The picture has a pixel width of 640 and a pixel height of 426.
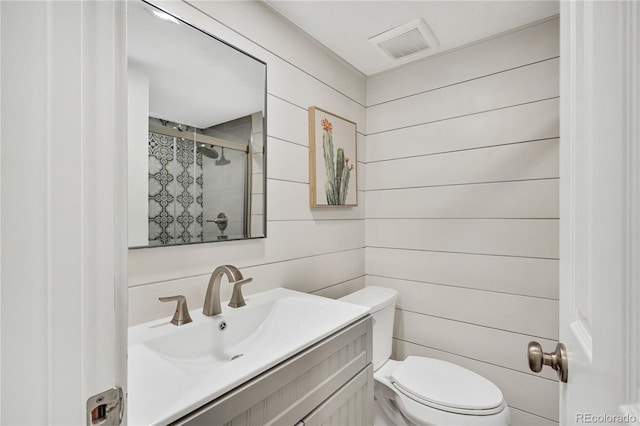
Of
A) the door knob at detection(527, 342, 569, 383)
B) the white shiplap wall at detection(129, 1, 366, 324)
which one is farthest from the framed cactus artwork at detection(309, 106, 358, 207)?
the door knob at detection(527, 342, 569, 383)

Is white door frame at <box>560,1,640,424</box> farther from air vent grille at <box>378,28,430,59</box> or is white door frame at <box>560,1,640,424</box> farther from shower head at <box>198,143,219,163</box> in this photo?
air vent grille at <box>378,28,430,59</box>

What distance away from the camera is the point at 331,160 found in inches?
69.0

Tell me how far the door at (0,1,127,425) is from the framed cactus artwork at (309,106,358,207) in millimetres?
1303

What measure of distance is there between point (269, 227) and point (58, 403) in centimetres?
112

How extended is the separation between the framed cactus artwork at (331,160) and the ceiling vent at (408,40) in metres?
0.46

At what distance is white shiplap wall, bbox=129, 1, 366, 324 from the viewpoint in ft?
3.47

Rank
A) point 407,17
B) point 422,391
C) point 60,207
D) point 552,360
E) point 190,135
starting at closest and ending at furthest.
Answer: point 60,207
point 552,360
point 190,135
point 422,391
point 407,17

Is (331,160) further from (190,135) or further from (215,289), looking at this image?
(215,289)

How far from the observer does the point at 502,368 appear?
5.23 feet

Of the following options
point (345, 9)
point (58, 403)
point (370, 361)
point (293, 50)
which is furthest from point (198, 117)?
point (370, 361)

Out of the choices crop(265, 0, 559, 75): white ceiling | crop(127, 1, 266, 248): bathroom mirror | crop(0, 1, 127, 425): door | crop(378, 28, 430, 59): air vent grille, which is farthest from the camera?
crop(378, 28, 430, 59): air vent grille

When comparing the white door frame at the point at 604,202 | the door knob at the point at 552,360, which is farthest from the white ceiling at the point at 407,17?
the door knob at the point at 552,360

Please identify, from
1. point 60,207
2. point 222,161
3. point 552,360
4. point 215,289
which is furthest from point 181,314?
point 552,360

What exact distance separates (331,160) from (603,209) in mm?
1458
